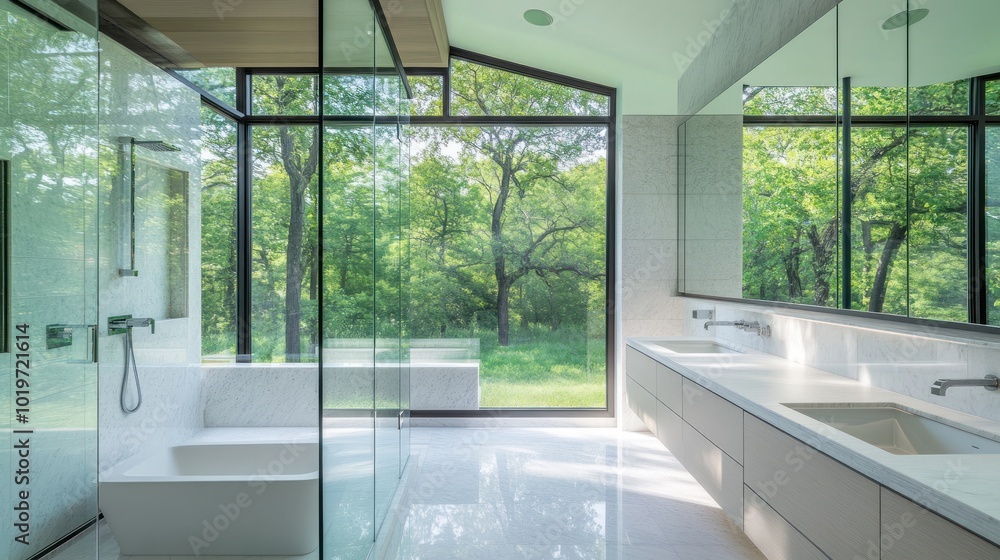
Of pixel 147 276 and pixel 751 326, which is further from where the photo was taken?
pixel 147 276

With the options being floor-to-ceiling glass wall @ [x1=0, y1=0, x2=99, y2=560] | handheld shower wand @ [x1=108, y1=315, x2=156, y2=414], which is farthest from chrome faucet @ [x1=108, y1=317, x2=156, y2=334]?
floor-to-ceiling glass wall @ [x1=0, y1=0, x2=99, y2=560]

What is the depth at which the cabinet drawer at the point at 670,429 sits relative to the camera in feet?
8.45

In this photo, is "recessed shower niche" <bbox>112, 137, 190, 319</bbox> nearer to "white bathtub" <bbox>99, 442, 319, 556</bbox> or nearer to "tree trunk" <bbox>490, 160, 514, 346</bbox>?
"white bathtub" <bbox>99, 442, 319, 556</bbox>

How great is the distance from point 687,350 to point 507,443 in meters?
1.45

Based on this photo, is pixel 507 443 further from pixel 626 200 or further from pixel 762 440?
pixel 762 440

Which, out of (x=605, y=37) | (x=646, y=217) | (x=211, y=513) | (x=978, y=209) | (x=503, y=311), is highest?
(x=605, y=37)

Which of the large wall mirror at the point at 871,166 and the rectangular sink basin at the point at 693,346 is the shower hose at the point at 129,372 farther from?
the large wall mirror at the point at 871,166

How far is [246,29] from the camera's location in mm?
3049

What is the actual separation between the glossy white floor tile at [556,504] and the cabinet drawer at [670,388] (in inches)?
22.5

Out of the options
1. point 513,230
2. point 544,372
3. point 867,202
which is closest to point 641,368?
point 544,372

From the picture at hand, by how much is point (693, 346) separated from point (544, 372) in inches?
55.4

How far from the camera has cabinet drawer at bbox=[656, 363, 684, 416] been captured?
2.58 m

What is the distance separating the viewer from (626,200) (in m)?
4.29

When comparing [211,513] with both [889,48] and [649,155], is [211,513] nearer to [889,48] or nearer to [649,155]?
[889,48]
